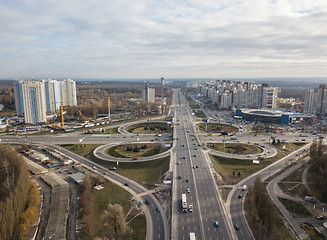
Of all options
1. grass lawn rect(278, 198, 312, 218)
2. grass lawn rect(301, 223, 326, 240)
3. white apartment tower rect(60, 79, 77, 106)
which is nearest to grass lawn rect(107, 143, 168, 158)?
grass lawn rect(278, 198, 312, 218)

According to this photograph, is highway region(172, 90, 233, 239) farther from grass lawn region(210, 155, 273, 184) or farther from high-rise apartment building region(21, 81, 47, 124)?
high-rise apartment building region(21, 81, 47, 124)

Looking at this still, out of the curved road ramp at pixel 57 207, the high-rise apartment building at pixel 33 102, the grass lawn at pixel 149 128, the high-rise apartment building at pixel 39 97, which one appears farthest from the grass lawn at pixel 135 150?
the high-rise apartment building at pixel 33 102

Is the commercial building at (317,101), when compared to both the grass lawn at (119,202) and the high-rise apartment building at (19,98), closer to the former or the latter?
the grass lawn at (119,202)

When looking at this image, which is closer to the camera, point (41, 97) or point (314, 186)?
point (314, 186)

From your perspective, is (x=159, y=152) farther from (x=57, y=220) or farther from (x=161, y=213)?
(x=57, y=220)

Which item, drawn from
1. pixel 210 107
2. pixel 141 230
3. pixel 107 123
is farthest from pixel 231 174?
pixel 210 107

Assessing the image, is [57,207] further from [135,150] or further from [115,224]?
[135,150]
